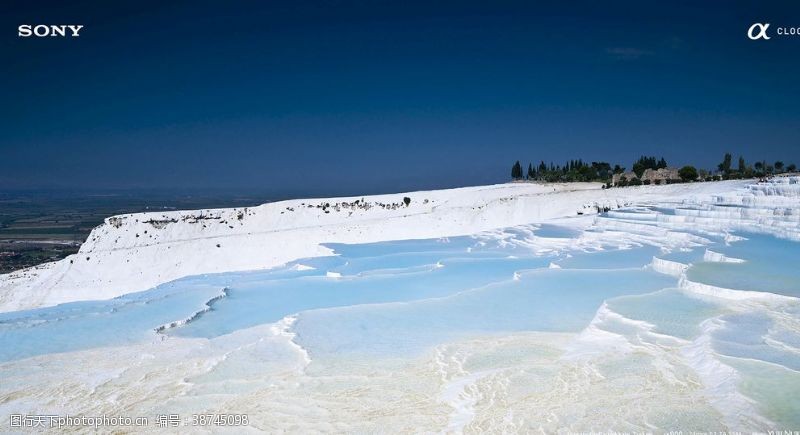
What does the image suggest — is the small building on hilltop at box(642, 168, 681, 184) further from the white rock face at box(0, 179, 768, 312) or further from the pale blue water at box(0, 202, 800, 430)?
the pale blue water at box(0, 202, 800, 430)

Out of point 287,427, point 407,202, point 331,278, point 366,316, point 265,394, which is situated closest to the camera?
point 287,427

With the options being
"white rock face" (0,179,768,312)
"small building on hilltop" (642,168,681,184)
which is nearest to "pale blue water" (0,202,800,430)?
"white rock face" (0,179,768,312)

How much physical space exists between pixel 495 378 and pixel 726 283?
21.0 feet

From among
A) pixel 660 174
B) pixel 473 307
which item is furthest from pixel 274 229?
pixel 660 174

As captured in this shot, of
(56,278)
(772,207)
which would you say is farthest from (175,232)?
(772,207)

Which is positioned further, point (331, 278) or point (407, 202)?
point (407, 202)

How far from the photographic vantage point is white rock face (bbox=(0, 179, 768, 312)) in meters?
18.2

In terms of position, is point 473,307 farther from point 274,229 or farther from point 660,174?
point 660,174

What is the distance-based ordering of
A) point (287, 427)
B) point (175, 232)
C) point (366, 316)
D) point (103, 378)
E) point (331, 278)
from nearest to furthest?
point (287, 427) → point (103, 378) → point (366, 316) → point (331, 278) → point (175, 232)

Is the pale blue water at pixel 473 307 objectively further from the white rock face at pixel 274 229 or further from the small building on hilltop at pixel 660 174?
the small building on hilltop at pixel 660 174

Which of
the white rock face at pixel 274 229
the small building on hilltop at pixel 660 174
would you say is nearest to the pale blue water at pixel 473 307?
the white rock face at pixel 274 229

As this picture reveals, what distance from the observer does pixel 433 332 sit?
844cm

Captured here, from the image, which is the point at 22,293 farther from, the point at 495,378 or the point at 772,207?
the point at 772,207

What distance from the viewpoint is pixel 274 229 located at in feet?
86.6
